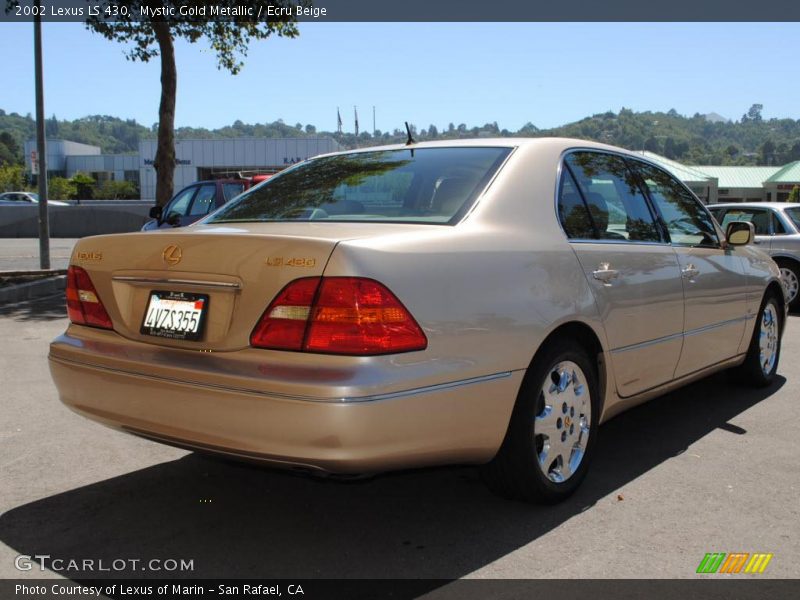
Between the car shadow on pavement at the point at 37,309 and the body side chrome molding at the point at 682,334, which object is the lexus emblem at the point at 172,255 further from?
the car shadow on pavement at the point at 37,309

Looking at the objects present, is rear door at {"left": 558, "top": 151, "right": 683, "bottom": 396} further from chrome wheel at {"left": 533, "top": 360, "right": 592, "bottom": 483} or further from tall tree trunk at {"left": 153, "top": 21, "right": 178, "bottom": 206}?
tall tree trunk at {"left": 153, "top": 21, "right": 178, "bottom": 206}

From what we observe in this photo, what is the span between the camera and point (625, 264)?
4109 mm

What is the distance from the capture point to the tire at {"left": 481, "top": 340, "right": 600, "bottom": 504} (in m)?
3.44

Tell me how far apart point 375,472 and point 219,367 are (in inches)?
27.0

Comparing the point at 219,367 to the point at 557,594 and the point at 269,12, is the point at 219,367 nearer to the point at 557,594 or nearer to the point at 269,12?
the point at 557,594

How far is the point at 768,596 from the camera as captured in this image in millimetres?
2855

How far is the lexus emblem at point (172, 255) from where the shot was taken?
10.6ft

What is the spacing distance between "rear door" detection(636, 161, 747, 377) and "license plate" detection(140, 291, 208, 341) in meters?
2.79

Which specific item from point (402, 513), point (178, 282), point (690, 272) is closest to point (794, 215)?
point (690, 272)

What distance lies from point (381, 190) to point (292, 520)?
5.12 feet

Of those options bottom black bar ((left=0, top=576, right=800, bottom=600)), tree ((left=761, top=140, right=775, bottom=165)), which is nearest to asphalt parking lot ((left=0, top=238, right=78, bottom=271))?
bottom black bar ((left=0, top=576, right=800, bottom=600))

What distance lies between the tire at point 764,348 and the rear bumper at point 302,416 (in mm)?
3273

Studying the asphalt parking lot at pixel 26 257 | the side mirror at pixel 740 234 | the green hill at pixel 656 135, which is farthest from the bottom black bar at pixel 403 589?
the green hill at pixel 656 135

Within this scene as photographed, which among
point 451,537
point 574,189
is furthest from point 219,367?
point 574,189
